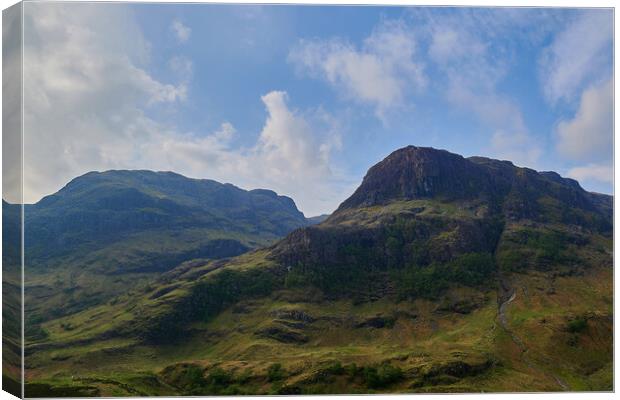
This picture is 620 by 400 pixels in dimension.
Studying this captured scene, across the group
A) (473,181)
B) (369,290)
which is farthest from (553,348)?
(473,181)

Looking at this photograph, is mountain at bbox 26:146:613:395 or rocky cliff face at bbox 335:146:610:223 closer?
mountain at bbox 26:146:613:395

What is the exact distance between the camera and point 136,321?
391ft

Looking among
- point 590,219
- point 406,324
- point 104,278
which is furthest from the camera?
point 104,278

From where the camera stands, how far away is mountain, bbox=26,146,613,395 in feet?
241

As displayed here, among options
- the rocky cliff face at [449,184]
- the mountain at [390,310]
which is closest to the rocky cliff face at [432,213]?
the rocky cliff face at [449,184]

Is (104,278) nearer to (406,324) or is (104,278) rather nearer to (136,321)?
(136,321)

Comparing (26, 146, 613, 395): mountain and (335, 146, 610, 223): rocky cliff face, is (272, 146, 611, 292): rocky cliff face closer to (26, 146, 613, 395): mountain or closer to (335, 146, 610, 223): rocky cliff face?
(335, 146, 610, 223): rocky cliff face

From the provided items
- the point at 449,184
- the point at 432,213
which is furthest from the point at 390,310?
the point at 449,184

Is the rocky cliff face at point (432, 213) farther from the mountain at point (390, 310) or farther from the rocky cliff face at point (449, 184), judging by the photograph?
the mountain at point (390, 310)

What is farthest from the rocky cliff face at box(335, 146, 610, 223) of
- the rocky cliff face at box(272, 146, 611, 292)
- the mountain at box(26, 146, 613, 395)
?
the mountain at box(26, 146, 613, 395)

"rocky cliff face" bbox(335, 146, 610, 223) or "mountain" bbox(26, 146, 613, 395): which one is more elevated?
"rocky cliff face" bbox(335, 146, 610, 223)

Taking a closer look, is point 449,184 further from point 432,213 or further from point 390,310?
point 390,310

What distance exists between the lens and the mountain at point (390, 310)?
73312mm

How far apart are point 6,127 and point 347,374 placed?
5052 cm
